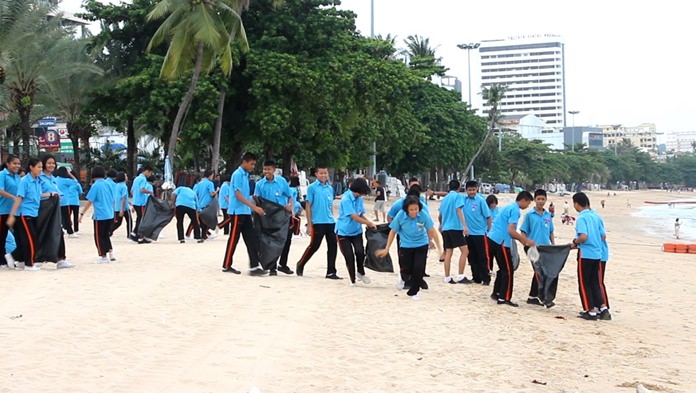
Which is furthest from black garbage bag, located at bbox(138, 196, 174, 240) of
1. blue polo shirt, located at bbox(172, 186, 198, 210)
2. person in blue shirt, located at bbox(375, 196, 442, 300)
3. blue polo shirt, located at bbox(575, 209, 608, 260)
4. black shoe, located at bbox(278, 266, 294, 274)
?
blue polo shirt, located at bbox(575, 209, 608, 260)

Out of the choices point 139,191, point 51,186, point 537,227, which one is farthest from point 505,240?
point 139,191

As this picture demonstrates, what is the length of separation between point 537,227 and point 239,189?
3.96 m

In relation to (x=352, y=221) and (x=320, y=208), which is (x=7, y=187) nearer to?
(x=320, y=208)

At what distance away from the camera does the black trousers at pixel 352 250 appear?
1043 centimetres

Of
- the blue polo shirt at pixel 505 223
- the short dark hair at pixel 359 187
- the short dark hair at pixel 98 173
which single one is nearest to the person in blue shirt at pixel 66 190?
the short dark hair at pixel 98 173

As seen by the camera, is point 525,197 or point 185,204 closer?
point 525,197

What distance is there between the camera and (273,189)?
10.9 metres

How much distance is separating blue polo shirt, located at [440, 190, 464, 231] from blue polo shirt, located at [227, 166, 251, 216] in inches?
113

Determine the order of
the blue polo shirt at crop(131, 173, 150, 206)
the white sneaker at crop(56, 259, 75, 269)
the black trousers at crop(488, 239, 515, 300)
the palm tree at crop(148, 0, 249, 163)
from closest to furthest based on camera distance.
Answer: the black trousers at crop(488, 239, 515, 300) → the white sneaker at crop(56, 259, 75, 269) → the blue polo shirt at crop(131, 173, 150, 206) → the palm tree at crop(148, 0, 249, 163)

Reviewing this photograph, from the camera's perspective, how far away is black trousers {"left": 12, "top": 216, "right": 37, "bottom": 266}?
1068 centimetres

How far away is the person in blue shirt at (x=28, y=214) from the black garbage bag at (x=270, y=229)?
2.99 m

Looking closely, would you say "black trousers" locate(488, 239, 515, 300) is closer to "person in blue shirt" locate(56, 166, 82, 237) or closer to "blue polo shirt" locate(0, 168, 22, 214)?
"blue polo shirt" locate(0, 168, 22, 214)

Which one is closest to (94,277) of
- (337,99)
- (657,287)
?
(657,287)

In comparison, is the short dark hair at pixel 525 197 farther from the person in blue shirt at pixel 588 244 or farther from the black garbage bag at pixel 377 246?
the black garbage bag at pixel 377 246
